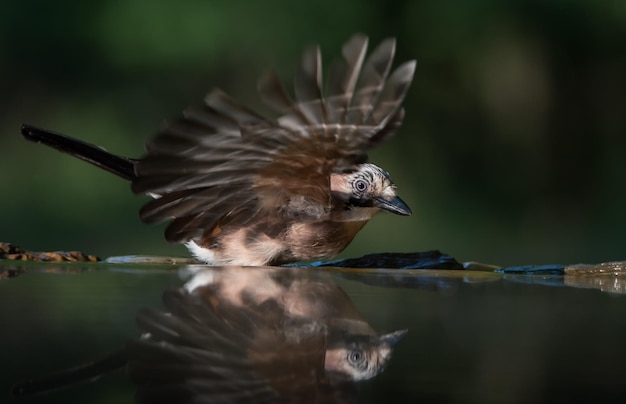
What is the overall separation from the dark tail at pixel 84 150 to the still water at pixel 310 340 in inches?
50.8

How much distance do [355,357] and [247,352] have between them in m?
0.10

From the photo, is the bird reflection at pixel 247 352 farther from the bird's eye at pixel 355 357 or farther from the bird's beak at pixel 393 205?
the bird's beak at pixel 393 205

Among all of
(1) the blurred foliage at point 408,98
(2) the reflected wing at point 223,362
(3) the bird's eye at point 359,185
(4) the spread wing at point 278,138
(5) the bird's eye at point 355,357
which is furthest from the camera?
(1) the blurred foliage at point 408,98

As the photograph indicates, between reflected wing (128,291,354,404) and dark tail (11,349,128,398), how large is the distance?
0.7 inches

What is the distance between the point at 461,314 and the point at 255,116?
1137mm

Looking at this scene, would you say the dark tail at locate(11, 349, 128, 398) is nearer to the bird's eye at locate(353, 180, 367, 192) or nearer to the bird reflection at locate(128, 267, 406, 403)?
the bird reflection at locate(128, 267, 406, 403)

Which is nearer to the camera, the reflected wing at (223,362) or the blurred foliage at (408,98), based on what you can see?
the reflected wing at (223,362)

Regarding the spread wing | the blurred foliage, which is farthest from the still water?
the blurred foliage

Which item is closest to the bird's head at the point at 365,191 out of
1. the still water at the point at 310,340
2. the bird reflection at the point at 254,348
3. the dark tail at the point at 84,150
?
the dark tail at the point at 84,150

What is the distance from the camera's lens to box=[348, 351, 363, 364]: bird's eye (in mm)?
931

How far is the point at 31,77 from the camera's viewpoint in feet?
25.4

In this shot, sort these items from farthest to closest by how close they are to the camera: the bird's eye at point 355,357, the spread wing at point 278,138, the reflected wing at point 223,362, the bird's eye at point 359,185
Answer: the bird's eye at point 359,185 → the spread wing at point 278,138 → the bird's eye at point 355,357 → the reflected wing at point 223,362

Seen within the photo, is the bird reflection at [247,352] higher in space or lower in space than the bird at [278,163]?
lower

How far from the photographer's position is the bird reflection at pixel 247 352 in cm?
79
